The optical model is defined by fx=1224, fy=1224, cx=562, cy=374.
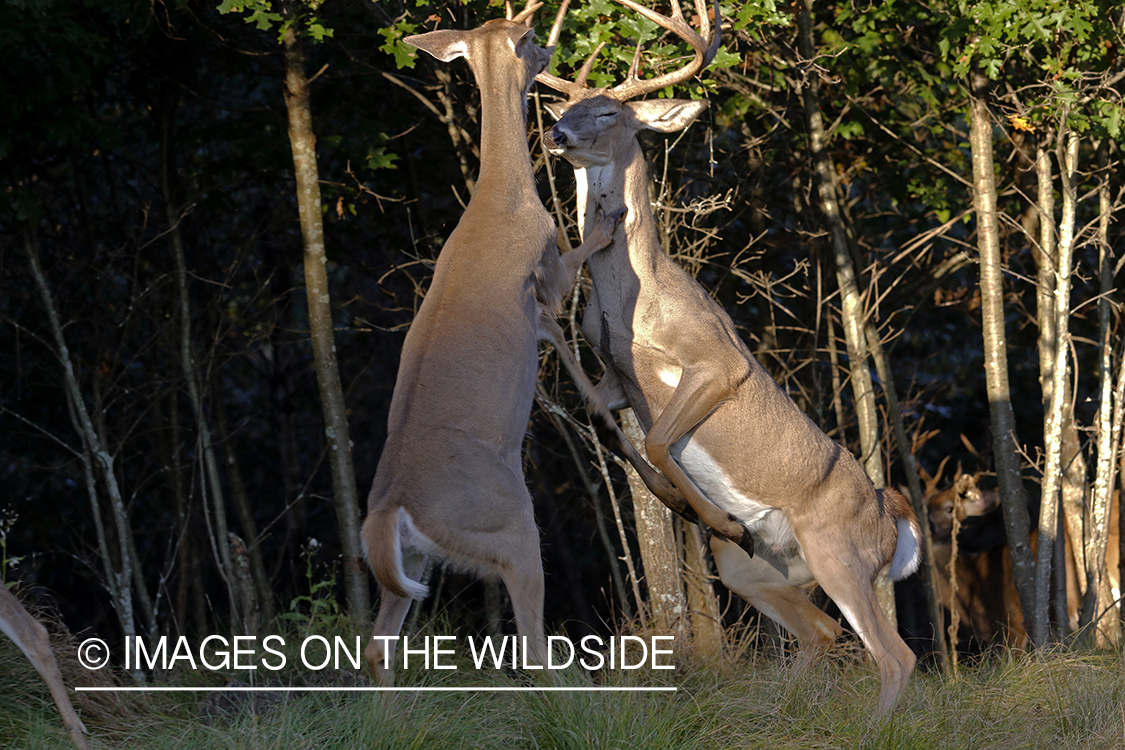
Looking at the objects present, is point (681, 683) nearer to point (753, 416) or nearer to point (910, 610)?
point (753, 416)

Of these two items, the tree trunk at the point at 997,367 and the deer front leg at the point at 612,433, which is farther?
the tree trunk at the point at 997,367

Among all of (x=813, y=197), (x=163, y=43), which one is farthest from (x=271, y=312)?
(x=813, y=197)

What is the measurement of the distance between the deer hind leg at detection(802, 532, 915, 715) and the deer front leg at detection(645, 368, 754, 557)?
353 millimetres

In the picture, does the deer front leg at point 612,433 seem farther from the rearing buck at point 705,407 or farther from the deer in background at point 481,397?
the deer in background at point 481,397

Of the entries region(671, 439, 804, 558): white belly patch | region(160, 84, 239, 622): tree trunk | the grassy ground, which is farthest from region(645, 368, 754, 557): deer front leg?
region(160, 84, 239, 622): tree trunk

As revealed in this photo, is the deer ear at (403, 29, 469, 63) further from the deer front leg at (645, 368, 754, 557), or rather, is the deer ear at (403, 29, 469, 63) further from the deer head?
the deer front leg at (645, 368, 754, 557)

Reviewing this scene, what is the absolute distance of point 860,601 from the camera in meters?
5.59

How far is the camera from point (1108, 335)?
28.3 feet

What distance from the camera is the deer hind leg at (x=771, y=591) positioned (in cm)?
600

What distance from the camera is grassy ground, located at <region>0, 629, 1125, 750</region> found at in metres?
4.57

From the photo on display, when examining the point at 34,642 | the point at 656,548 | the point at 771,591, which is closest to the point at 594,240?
the point at 771,591

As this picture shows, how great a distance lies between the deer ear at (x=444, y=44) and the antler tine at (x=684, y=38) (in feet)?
2.88

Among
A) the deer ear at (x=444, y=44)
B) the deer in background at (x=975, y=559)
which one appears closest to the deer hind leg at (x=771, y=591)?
the deer ear at (x=444, y=44)

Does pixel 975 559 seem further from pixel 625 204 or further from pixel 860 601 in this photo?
pixel 625 204
